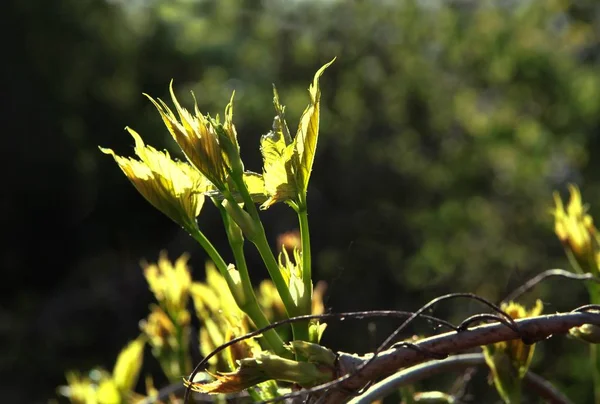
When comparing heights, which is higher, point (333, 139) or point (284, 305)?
point (284, 305)

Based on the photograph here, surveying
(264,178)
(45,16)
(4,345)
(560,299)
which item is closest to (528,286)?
(264,178)

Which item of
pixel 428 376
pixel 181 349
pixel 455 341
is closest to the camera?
pixel 455 341

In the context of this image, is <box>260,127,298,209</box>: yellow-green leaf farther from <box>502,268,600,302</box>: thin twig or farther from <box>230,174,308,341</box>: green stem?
<box>502,268,600,302</box>: thin twig

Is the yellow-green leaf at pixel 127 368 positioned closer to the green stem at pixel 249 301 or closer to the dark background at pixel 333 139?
the green stem at pixel 249 301

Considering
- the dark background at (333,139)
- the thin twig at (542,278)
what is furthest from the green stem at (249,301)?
the dark background at (333,139)

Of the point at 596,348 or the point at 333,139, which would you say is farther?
the point at 333,139

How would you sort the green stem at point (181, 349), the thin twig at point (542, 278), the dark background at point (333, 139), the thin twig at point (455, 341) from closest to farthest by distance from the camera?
the thin twig at point (455, 341) → the thin twig at point (542, 278) → the green stem at point (181, 349) → the dark background at point (333, 139)

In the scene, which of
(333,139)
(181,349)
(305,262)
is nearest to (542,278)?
(305,262)

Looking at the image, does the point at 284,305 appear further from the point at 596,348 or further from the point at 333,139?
the point at 333,139
